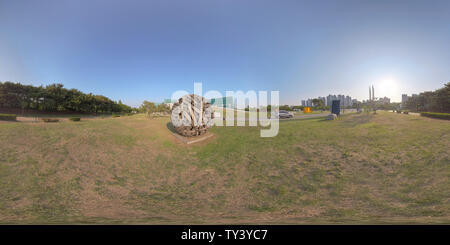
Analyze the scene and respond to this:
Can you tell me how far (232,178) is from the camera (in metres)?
5.98

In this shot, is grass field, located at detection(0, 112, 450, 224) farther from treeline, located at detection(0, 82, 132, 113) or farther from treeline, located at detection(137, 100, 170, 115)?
treeline, located at detection(0, 82, 132, 113)

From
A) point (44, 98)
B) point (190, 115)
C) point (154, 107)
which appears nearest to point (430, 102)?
point (190, 115)

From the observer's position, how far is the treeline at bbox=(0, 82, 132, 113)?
25.2 metres

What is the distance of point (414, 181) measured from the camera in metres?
4.90

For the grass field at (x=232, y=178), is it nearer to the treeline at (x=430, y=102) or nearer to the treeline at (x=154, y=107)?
the treeline at (x=154, y=107)

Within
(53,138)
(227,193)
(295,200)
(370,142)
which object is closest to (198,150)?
(227,193)

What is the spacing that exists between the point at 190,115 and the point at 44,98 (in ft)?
117

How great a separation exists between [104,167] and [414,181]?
11.8m

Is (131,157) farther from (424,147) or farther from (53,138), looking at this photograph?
(424,147)

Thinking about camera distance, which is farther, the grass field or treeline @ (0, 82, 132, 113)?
treeline @ (0, 82, 132, 113)

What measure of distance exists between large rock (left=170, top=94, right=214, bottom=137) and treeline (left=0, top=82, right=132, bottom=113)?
1269 inches

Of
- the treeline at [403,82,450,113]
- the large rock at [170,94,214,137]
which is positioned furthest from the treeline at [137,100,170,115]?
the treeline at [403,82,450,113]

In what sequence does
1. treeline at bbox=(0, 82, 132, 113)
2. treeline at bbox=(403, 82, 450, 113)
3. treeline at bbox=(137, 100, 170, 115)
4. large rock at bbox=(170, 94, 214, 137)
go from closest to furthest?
large rock at bbox=(170, 94, 214, 137)
treeline at bbox=(403, 82, 450, 113)
treeline at bbox=(137, 100, 170, 115)
treeline at bbox=(0, 82, 132, 113)

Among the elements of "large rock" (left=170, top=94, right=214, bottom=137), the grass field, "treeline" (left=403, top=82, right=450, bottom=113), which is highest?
"treeline" (left=403, top=82, right=450, bottom=113)
